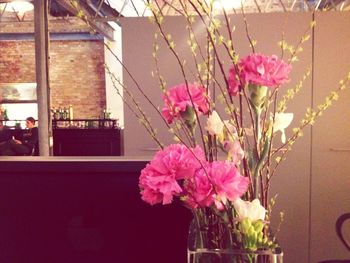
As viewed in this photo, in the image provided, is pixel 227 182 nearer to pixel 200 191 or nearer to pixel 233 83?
pixel 200 191

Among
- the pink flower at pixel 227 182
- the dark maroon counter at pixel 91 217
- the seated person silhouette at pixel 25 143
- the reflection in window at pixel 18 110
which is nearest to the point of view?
the pink flower at pixel 227 182

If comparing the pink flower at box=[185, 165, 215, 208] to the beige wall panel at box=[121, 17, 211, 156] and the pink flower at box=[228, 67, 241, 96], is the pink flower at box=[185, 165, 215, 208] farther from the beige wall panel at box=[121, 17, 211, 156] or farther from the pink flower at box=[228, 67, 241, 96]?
the beige wall panel at box=[121, 17, 211, 156]

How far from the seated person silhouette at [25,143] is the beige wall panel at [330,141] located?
426cm

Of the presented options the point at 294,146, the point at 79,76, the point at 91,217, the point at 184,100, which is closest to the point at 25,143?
the point at 79,76

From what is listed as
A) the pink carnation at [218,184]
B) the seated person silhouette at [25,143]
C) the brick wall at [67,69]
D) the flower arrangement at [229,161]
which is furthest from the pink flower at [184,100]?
the brick wall at [67,69]

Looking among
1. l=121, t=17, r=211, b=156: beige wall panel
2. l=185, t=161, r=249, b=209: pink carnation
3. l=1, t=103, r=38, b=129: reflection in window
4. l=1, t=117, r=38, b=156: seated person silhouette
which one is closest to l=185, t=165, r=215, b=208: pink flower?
l=185, t=161, r=249, b=209: pink carnation

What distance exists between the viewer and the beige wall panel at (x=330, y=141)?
3355 mm

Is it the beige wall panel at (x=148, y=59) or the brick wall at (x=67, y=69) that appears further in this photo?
the brick wall at (x=67, y=69)

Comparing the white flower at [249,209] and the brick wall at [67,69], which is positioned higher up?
the brick wall at [67,69]

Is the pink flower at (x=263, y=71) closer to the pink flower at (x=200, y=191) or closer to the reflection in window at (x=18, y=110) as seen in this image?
the pink flower at (x=200, y=191)

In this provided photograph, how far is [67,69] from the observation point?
397 inches

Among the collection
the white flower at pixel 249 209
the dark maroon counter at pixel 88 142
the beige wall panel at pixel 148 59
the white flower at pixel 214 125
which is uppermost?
the beige wall panel at pixel 148 59

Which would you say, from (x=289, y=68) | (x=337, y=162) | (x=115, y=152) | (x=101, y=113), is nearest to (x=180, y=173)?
(x=289, y=68)

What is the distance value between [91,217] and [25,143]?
22.3 ft
